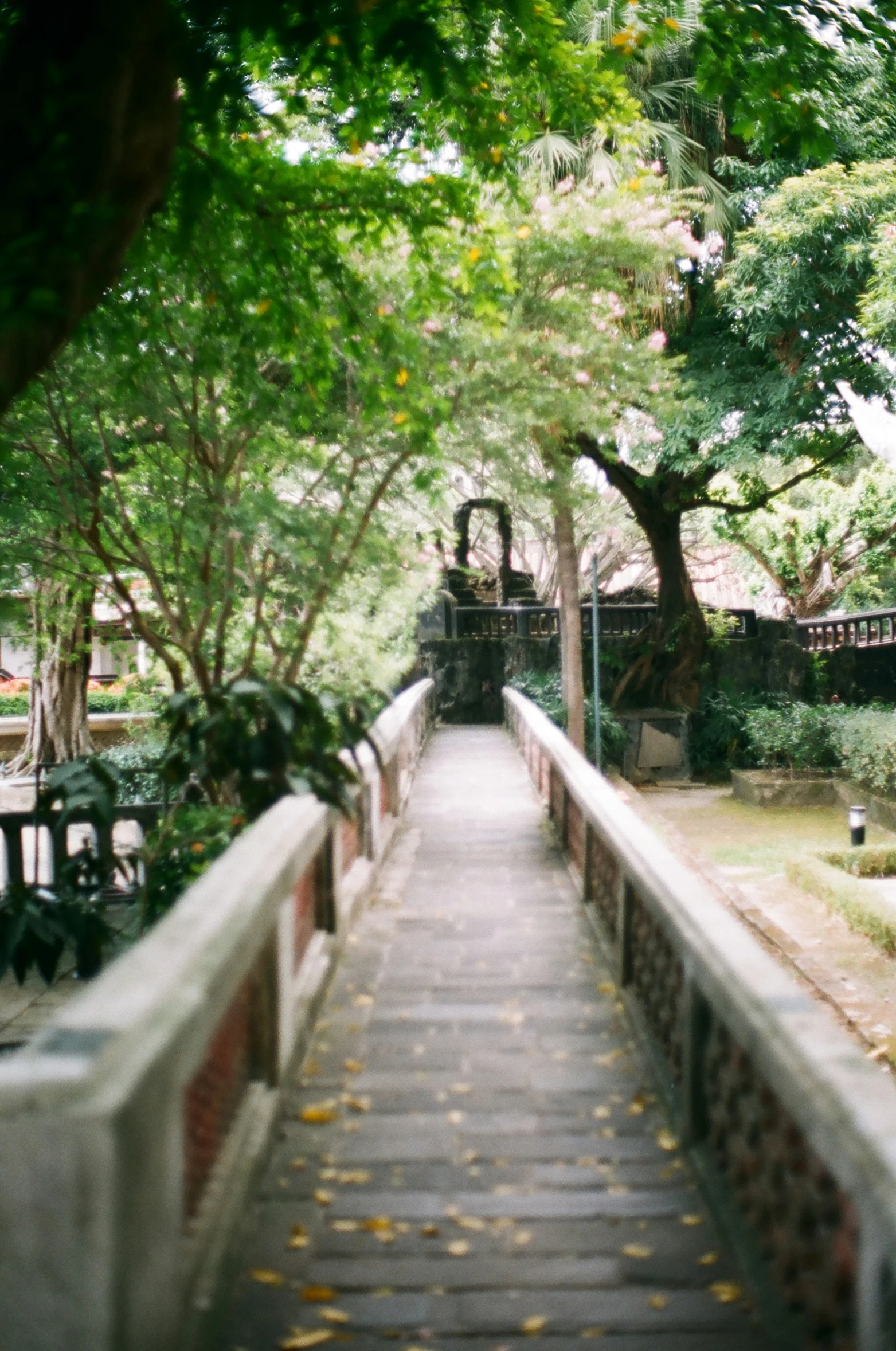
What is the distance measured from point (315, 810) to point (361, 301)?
3.42 metres

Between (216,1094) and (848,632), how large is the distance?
69.8 feet

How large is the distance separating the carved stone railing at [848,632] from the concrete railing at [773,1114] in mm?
18951

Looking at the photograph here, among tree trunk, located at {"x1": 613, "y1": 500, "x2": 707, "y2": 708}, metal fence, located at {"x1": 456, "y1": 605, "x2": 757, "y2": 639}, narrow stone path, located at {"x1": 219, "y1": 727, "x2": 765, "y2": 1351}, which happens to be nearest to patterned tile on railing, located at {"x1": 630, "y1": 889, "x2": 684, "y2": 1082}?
narrow stone path, located at {"x1": 219, "y1": 727, "x2": 765, "y2": 1351}

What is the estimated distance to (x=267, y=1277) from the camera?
2.93 meters

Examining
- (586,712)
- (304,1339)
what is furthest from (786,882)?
(304,1339)

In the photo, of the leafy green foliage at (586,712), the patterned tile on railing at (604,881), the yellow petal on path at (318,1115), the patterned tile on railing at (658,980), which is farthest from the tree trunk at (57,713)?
the yellow petal on path at (318,1115)

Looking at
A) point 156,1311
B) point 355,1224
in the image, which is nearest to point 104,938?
point 355,1224

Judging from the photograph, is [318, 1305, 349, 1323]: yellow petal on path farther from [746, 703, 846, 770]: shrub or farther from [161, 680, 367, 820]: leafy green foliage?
[746, 703, 846, 770]: shrub

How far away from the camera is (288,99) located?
17.3 ft

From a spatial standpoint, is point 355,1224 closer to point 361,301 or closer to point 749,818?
point 361,301

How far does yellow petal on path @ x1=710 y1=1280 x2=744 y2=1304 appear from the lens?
2811 millimetres

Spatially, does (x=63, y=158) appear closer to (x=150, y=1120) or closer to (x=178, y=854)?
(x=150, y=1120)

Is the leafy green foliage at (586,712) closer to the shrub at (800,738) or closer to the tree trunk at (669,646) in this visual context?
the tree trunk at (669,646)

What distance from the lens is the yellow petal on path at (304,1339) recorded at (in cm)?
261
